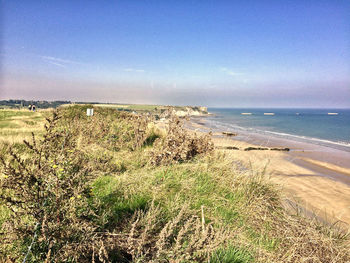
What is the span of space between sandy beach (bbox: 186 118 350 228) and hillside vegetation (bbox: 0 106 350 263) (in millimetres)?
955

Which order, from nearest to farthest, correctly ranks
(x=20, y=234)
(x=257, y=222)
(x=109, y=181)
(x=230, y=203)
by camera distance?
(x=20, y=234)
(x=257, y=222)
(x=230, y=203)
(x=109, y=181)

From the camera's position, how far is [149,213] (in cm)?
252

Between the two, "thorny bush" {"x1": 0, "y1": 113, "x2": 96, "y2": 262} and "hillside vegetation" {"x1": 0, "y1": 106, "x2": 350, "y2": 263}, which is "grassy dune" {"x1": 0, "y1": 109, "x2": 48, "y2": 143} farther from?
"thorny bush" {"x1": 0, "y1": 113, "x2": 96, "y2": 262}

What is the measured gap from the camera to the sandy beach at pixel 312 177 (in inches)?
246

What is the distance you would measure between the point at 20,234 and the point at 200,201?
247 centimetres


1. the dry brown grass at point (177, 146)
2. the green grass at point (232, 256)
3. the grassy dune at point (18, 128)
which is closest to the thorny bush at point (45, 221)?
the green grass at point (232, 256)

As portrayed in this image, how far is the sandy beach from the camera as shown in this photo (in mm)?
6258

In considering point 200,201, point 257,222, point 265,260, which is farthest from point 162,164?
point 265,260

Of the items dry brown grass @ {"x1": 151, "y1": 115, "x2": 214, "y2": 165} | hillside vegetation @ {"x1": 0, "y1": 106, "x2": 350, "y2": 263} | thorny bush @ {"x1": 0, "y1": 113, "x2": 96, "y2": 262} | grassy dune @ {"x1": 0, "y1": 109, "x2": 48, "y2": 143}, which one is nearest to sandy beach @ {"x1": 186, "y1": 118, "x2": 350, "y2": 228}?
dry brown grass @ {"x1": 151, "y1": 115, "x2": 214, "y2": 165}

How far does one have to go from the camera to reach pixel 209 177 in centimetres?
437

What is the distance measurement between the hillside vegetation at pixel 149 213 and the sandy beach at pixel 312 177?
955mm

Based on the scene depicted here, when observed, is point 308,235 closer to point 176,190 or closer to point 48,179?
point 176,190

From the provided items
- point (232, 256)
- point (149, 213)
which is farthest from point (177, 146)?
point (232, 256)

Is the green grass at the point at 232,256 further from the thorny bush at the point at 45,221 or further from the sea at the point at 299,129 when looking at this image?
the sea at the point at 299,129
